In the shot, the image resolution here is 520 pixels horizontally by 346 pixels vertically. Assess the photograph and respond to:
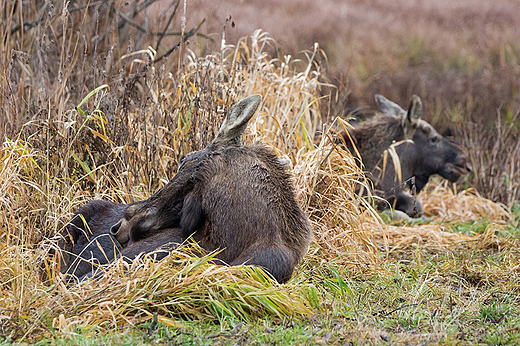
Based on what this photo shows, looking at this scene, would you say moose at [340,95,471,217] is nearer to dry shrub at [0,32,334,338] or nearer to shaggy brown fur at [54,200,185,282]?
dry shrub at [0,32,334,338]

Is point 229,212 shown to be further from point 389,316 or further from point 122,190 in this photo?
point 122,190

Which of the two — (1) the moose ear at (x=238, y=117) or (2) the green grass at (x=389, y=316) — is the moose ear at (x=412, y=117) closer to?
(2) the green grass at (x=389, y=316)

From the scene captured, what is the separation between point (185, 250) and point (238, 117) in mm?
860

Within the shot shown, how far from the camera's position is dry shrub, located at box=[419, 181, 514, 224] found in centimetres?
721

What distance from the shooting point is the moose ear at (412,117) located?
7.39 meters

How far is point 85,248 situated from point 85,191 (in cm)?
87

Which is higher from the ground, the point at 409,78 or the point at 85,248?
the point at 85,248

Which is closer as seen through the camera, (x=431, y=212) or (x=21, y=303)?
(x=21, y=303)

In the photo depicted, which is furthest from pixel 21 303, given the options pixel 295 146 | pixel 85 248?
pixel 295 146

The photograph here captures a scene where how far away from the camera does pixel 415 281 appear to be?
14.1ft

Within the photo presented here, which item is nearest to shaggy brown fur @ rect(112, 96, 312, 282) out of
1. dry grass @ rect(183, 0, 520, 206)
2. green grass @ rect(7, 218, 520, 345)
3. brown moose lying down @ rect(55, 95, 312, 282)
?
brown moose lying down @ rect(55, 95, 312, 282)

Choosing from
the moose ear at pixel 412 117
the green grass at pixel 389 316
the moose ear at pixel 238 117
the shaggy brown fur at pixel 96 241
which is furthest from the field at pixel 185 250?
the moose ear at pixel 412 117

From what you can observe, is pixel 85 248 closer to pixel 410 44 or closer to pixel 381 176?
pixel 381 176

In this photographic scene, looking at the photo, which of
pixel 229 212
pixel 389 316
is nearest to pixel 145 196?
pixel 229 212
